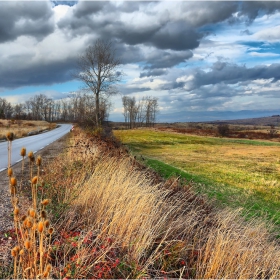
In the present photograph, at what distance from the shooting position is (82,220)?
15.8 ft

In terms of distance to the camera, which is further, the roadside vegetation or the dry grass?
the dry grass

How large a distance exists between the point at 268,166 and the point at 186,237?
64.1 ft

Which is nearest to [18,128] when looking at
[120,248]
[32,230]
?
[120,248]

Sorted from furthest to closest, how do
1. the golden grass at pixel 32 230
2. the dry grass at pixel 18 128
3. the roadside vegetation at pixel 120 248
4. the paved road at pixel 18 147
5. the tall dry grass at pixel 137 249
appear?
the dry grass at pixel 18 128 < the paved road at pixel 18 147 < the tall dry grass at pixel 137 249 < the roadside vegetation at pixel 120 248 < the golden grass at pixel 32 230

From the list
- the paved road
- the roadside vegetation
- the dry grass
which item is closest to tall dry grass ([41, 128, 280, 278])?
the roadside vegetation

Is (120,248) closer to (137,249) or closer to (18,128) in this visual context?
(137,249)

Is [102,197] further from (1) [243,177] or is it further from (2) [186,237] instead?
(1) [243,177]

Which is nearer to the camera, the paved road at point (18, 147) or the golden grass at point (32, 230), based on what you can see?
the golden grass at point (32, 230)

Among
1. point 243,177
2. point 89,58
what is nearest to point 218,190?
point 243,177

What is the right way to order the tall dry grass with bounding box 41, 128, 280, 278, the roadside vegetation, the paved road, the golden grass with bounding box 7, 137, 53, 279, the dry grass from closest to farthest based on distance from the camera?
the golden grass with bounding box 7, 137, 53, 279 < the roadside vegetation < the tall dry grass with bounding box 41, 128, 280, 278 < the paved road < the dry grass

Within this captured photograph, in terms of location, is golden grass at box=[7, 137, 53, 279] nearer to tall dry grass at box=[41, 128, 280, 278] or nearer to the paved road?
tall dry grass at box=[41, 128, 280, 278]

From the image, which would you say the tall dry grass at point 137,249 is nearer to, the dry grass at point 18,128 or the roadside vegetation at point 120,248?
the roadside vegetation at point 120,248

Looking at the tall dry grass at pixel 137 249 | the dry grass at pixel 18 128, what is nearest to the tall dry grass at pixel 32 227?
the tall dry grass at pixel 137 249

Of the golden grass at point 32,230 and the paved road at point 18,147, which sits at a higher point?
the golden grass at point 32,230
